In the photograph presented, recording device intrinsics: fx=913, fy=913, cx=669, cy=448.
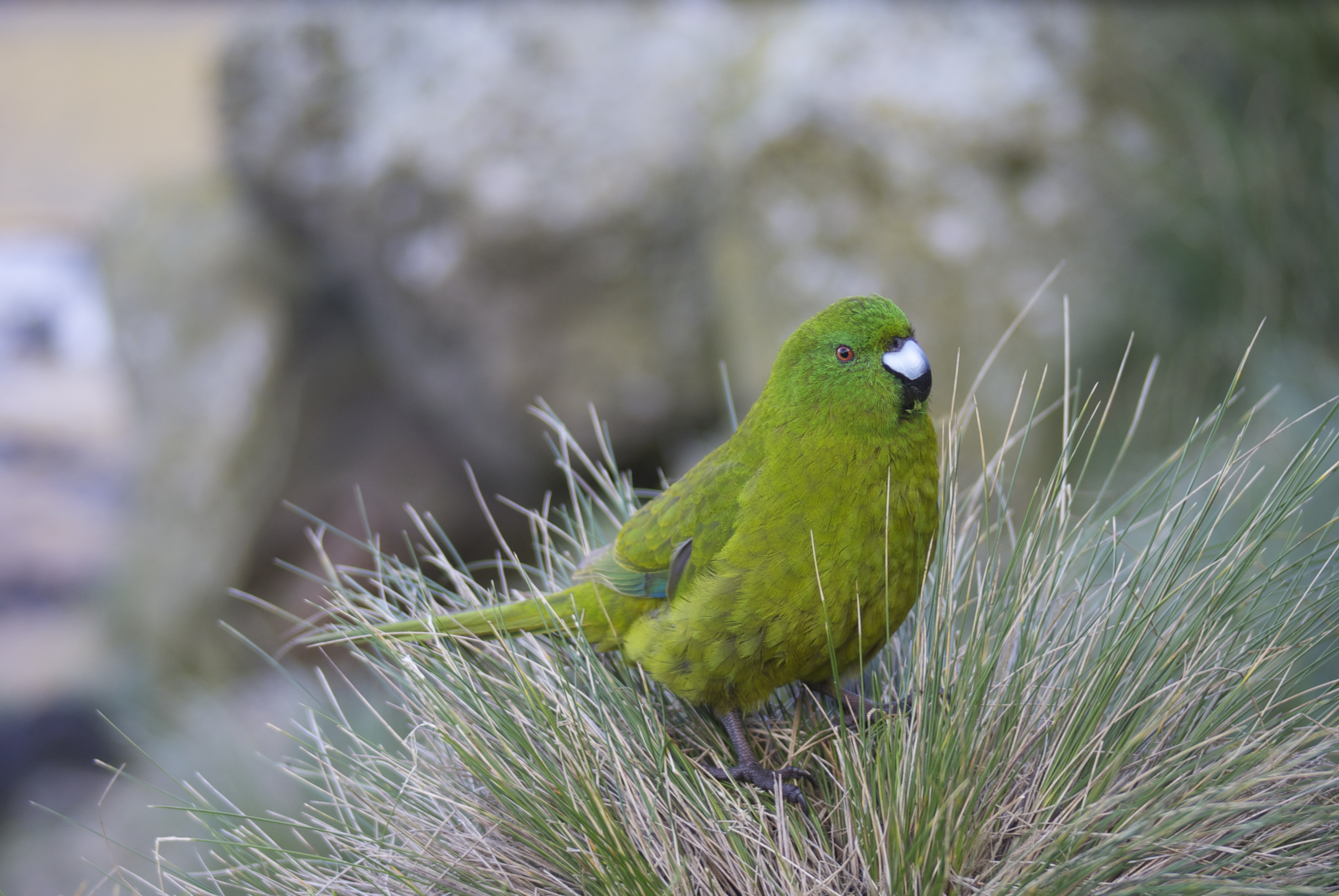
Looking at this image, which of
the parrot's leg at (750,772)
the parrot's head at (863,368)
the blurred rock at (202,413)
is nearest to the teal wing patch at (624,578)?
the parrot's leg at (750,772)

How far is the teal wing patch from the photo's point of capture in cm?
176

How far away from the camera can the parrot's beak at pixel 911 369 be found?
5.09 feet

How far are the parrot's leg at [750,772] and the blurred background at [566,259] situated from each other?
1.21 metres

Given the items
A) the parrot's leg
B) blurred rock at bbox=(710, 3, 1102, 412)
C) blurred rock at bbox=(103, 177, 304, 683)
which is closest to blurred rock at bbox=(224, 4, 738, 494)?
blurred rock at bbox=(710, 3, 1102, 412)

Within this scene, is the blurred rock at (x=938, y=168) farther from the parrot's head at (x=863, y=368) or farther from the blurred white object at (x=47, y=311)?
the blurred white object at (x=47, y=311)

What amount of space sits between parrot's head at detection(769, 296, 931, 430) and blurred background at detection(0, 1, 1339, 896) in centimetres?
162

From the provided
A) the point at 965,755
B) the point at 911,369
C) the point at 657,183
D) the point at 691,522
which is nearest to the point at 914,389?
the point at 911,369

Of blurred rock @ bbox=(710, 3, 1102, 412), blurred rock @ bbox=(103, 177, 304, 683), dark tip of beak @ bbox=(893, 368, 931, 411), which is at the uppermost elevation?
blurred rock @ bbox=(710, 3, 1102, 412)

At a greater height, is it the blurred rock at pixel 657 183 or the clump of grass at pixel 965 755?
the blurred rock at pixel 657 183

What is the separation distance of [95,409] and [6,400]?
2.76 feet

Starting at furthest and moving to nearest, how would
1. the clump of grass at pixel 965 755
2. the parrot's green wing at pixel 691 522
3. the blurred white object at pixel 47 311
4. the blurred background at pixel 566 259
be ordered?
the blurred white object at pixel 47 311
the blurred background at pixel 566 259
the parrot's green wing at pixel 691 522
the clump of grass at pixel 965 755

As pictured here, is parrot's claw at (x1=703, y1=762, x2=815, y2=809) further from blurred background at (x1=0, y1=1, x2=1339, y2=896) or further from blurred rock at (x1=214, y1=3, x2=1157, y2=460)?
blurred rock at (x1=214, y1=3, x2=1157, y2=460)

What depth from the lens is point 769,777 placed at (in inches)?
62.4

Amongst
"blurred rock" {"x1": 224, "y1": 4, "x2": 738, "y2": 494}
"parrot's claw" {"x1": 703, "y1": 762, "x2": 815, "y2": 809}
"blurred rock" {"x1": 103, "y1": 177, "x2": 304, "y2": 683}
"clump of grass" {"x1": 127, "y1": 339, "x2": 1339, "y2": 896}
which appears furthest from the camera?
"blurred rock" {"x1": 103, "y1": 177, "x2": 304, "y2": 683}
